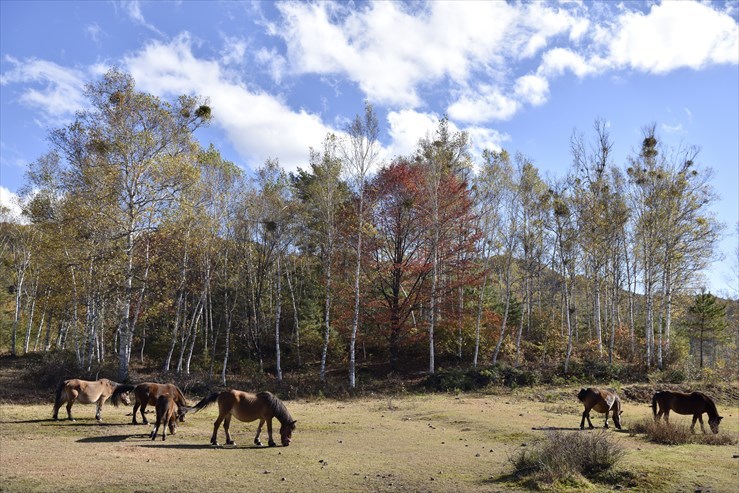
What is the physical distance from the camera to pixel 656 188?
28.5 metres

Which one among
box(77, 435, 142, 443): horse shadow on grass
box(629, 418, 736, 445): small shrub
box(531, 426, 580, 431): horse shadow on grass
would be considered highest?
box(629, 418, 736, 445): small shrub

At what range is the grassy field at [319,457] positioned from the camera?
7.82 meters

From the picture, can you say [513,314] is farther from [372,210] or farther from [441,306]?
[372,210]

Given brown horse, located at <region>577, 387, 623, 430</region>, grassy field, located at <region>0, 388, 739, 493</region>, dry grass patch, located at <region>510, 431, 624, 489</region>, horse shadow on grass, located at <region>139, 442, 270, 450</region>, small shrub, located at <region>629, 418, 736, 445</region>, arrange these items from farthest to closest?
brown horse, located at <region>577, 387, 623, 430</region> → small shrub, located at <region>629, 418, 736, 445</region> → horse shadow on grass, located at <region>139, 442, 270, 450</region> → dry grass patch, located at <region>510, 431, 624, 489</region> → grassy field, located at <region>0, 388, 739, 493</region>

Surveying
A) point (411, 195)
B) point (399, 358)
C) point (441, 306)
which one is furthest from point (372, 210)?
point (399, 358)

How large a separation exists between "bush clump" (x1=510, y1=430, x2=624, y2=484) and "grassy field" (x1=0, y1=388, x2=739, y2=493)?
0.26 m

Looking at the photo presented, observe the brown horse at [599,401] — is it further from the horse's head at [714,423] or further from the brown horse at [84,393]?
the brown horse at [84,393]

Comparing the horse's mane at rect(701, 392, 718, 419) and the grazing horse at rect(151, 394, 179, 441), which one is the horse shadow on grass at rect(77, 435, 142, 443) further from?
the horse's mane at rect(701, 392, 718, 419)

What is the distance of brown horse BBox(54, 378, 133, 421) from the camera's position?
13031mm

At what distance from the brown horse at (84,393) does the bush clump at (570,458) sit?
10788mm

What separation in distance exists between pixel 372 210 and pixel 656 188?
16913 millimetres

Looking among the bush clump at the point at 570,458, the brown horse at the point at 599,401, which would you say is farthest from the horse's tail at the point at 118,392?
the brown horse at the point at 599,401

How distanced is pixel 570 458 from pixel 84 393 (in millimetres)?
12277

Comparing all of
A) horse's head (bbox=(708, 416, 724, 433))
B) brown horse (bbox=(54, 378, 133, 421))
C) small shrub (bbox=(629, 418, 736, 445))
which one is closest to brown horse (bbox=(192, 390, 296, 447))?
brown horse (bbox=(54, 378, 133, 421))
